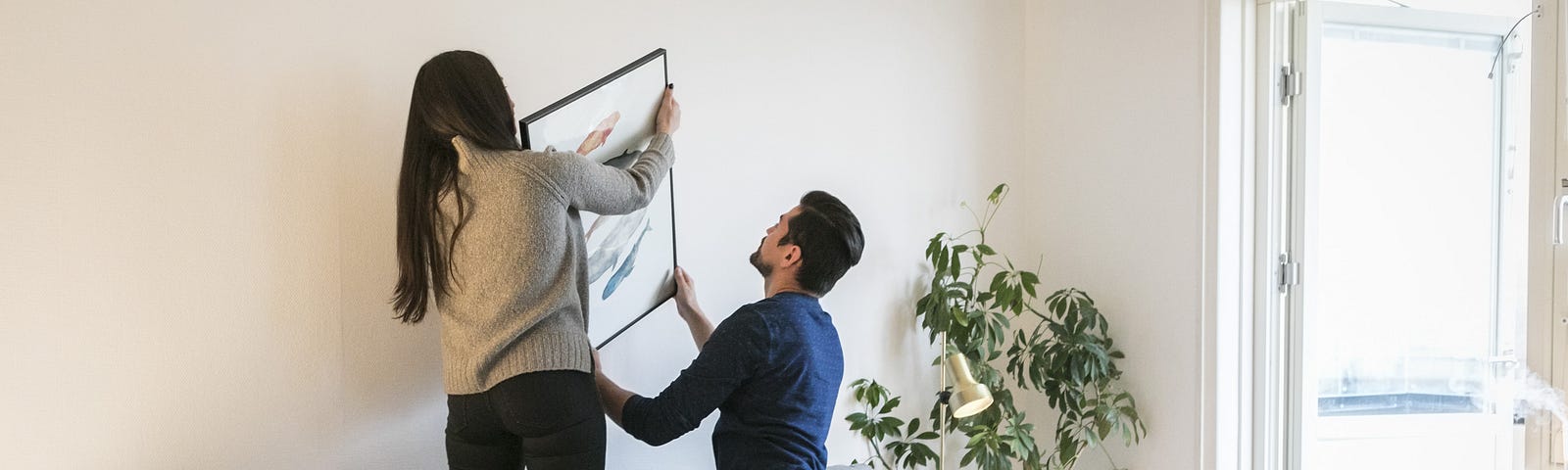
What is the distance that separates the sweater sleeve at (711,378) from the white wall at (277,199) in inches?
21.4

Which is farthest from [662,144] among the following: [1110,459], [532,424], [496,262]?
[1110,459]

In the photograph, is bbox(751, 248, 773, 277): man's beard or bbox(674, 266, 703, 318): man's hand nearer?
bbox(751, 248, 773, 277): man's beard

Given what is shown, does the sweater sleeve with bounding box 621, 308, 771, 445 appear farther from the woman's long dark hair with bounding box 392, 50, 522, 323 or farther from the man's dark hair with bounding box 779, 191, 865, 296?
the woman's long dark hair with bounding box 392, 50, 522, 323

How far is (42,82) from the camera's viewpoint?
206 cm

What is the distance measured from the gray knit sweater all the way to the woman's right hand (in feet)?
1.22

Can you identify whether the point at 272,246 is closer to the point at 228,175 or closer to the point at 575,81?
the point at 228,175

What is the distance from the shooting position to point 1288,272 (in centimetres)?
288

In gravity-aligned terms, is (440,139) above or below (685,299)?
above

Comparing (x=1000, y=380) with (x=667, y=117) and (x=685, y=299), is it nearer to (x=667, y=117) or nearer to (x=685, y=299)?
(x=685, y=299)

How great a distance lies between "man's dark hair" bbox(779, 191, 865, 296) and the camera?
224 centimetres

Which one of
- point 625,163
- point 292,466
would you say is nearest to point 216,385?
point 292,466

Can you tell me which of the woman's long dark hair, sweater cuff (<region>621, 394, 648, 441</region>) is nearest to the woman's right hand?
the woman's long dark hair

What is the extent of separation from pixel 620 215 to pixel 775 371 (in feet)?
1.68

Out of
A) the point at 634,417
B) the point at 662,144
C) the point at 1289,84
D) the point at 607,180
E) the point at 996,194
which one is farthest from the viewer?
the point at 996,194
